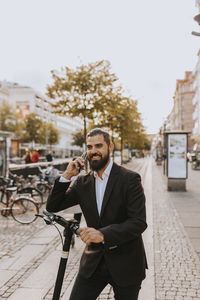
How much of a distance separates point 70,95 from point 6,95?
239 ft

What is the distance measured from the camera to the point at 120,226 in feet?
6.75

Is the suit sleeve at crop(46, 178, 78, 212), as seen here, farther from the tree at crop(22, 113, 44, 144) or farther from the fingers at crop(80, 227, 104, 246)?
the tree at crop(22, 113, 44, 144)

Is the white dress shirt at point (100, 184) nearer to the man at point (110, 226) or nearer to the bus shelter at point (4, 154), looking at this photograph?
the man at point (110, 226)

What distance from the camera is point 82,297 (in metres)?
2.15

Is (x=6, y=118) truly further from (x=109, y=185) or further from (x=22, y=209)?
(x=109, y=185)

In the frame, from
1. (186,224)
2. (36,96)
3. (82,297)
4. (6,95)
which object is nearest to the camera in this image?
(82,297)

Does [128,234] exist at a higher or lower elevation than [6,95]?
lower

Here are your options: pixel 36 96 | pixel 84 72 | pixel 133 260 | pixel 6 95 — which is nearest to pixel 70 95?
pixel 84 72

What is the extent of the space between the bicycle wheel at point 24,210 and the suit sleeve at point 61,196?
19.4ft

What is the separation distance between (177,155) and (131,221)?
487 inches

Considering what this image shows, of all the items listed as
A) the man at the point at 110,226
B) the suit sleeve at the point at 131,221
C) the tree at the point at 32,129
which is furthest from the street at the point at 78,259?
the tree at the point at 32,129

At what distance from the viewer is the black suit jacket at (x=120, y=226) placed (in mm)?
2068

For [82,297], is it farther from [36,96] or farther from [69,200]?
[36,96]

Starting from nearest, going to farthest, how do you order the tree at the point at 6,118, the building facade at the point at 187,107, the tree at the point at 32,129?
the tree at the point at 6,118, the tree at the point at 32,129, the building facade at the point at 187,107
